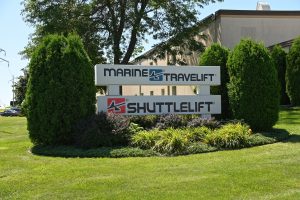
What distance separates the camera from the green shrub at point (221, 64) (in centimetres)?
1667

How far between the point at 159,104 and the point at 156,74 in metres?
1.03

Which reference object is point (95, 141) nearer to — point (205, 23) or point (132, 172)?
point (132, 172)

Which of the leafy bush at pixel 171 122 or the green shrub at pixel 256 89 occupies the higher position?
the green shrub at pixel 256 89

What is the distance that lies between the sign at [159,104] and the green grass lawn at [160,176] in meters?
3.95

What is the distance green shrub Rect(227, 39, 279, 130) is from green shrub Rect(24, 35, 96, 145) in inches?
194

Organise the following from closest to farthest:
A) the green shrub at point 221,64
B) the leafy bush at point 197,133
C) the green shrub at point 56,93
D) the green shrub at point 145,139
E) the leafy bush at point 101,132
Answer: the green shrub at point 145,139 → the leafy bush at point 101,132 → the leafy bush at point 197,133 → the green shrub at point 56,93 → the green shrub at point 221,64

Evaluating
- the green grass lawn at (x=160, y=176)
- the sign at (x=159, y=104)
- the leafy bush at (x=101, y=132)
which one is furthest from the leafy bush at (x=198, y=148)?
the sign at (x=159, y=104)

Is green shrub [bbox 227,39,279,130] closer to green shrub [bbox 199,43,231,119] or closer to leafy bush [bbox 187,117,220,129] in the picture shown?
leafy bush [bbox 187,117,220,129]

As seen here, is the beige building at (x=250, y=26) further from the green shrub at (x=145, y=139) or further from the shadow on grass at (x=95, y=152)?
the shadow on grass at (x=95, y=152)

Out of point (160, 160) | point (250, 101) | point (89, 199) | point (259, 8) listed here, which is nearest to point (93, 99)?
point (160, 160)

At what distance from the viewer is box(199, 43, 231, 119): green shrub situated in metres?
16.7

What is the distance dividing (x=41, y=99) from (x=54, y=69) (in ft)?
3.06

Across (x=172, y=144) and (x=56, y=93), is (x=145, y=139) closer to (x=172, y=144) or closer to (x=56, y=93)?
(x=172, y=144)

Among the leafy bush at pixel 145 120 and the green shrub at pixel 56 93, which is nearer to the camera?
the green shrub at pixel 56 93
